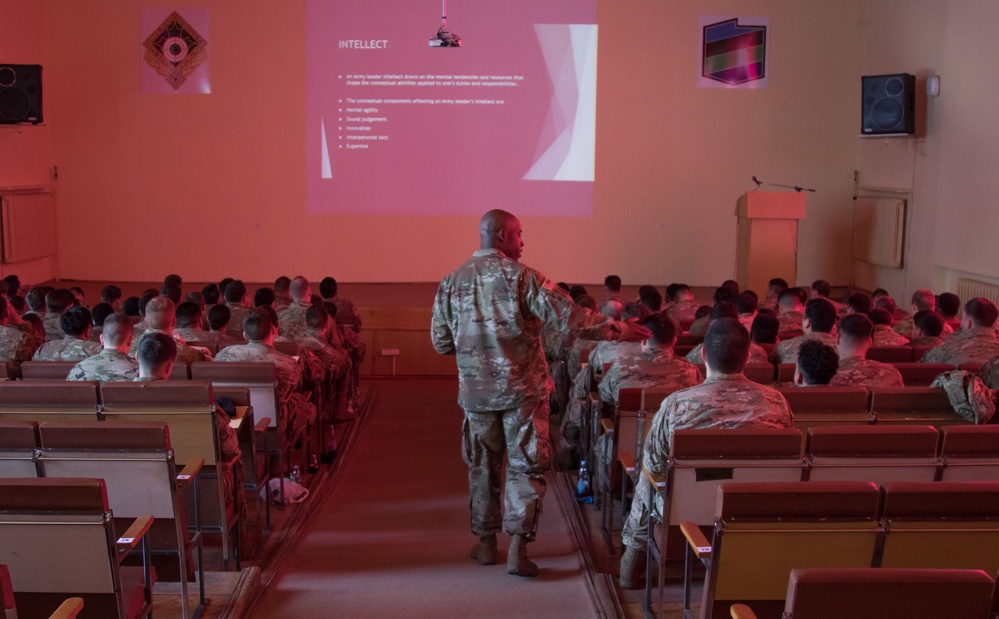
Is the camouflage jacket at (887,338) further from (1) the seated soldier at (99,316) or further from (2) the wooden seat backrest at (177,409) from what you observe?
(1) the seated soldier at (99,316)

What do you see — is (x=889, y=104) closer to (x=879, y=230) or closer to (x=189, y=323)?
(x=879, y=230)

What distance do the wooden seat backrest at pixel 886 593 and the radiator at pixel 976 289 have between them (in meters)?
7.65

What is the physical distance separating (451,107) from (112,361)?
728cm

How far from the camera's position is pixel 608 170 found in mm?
11586

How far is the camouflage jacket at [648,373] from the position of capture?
185 inches

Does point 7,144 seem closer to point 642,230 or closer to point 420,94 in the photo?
point 420,94

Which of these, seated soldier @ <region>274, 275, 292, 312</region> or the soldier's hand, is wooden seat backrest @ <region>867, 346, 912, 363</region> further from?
seated soldier @ <region>274, 275, 292, 312</region>

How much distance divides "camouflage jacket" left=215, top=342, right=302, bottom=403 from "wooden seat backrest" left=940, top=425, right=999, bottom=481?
323cm

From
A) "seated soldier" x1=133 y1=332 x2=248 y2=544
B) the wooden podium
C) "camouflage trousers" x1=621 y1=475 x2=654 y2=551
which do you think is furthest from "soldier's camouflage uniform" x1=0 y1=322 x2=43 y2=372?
the wooden podium

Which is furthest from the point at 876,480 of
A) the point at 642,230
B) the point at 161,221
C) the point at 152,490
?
the point at 161,221

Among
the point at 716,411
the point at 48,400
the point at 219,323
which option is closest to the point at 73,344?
the point at 219,323

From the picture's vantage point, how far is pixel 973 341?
5.45 metres

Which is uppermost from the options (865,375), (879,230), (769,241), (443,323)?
(879,230)

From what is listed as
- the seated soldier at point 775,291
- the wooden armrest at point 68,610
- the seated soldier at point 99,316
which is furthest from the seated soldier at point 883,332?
the wooden armrest at point 68,610
